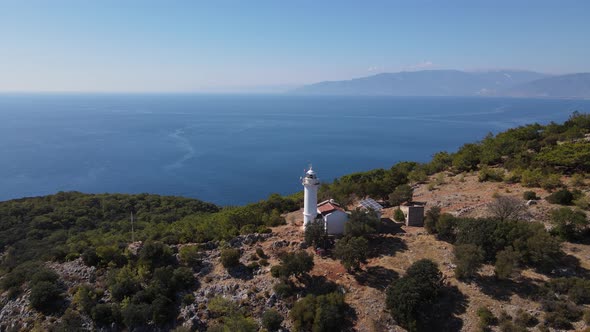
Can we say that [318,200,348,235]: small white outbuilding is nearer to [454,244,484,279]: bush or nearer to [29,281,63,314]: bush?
[454,244,484,279]: bush

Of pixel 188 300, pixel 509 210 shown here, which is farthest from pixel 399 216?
pixel 188 300

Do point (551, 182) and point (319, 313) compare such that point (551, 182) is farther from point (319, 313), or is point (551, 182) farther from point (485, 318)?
point (319, 313)

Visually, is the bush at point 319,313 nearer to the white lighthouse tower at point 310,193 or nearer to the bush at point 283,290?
the bush at point 283,290

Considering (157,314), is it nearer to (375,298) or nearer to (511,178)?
(375,298)

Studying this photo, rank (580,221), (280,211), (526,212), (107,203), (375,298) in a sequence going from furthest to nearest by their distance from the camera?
(107,203), (280,211), (526,212), (580,221), (375,298)

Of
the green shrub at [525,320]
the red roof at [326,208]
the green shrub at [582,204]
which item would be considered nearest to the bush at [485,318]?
the green shrub at [525,320]

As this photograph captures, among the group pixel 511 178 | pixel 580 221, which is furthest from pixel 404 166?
pixel 580 221
